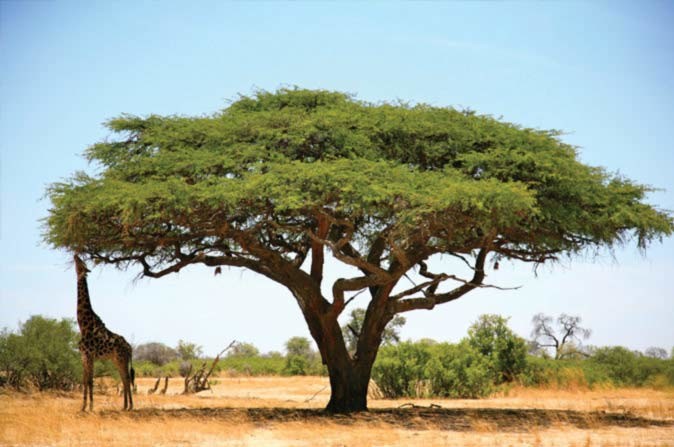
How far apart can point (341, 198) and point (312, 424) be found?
14.6ft

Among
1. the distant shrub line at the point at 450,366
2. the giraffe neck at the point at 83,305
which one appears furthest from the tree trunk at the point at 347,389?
the distant shrub line at the point at 450,366

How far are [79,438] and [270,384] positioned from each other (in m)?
21.1

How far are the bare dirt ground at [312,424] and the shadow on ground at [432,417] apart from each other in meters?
0.02

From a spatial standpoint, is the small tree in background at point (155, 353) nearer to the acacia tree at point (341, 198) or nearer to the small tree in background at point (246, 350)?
the small tree in background at point (246, 350)

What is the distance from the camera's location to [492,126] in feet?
61.0

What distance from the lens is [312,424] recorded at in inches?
636

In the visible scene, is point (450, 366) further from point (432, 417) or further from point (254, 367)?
point (254, 367)

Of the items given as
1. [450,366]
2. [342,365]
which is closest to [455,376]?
[450,366]

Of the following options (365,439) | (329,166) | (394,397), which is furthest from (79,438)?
(394,397)

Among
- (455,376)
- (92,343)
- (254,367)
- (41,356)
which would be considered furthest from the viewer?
(254,367)

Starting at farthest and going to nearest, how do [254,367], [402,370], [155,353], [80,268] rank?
1. [155,353]
2. [254,367]
3. [402,370]
4. [80,268]

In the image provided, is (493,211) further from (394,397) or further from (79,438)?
(394,397)

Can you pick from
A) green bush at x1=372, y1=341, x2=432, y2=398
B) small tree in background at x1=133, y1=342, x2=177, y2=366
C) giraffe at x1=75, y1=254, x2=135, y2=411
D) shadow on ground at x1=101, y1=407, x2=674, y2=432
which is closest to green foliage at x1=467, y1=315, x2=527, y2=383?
green bush at x1=372, y1=341, x2=432, y2=398

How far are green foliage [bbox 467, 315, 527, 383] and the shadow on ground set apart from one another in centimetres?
1079
